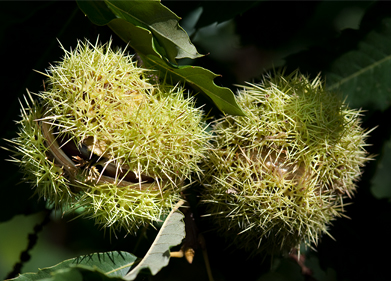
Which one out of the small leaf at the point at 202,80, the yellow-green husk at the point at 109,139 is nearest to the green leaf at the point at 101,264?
the yellow-green husk at the point at 109,139

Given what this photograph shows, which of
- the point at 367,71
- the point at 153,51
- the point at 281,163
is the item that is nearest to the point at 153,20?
the point at 153,51

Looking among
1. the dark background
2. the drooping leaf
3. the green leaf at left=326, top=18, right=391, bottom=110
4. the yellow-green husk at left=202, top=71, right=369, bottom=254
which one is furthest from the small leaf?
the green leaf at left=326, top=18, right=391, bottom=110

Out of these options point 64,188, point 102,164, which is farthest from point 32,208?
point 102,164

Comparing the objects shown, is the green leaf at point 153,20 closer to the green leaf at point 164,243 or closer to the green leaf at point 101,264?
the green leaf at point 164,243

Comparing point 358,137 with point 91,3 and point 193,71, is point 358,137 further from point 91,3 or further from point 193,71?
point 91,3

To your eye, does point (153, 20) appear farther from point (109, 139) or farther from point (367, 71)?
point (367, 71)

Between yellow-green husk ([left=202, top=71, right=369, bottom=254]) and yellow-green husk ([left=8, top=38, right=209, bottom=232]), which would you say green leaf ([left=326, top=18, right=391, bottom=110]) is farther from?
yellow-green husk ([left=8, top=38, right=209, bottom=232])
